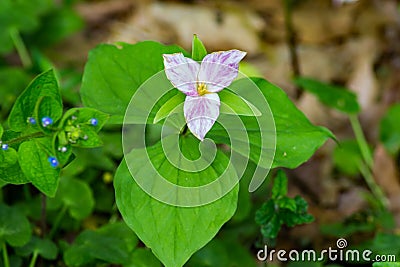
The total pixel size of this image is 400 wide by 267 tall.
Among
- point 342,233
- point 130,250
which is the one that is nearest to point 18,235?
point 130,250

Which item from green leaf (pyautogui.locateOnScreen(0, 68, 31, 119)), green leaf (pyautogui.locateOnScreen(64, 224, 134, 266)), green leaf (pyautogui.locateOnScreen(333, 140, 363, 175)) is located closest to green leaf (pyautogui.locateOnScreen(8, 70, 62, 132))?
green leaf (pyautogui.locateOnScreen(64, 224, 134, 266))

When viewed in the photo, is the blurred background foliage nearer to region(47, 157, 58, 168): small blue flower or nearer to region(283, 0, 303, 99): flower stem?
region(283, 0, 303, 99): flower stem

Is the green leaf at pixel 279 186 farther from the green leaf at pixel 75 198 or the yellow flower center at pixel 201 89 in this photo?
the green leaf at pixel 75 198

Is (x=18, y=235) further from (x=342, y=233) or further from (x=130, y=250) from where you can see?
(x=342, y=233)

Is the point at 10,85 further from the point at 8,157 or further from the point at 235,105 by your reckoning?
the point at 235,105

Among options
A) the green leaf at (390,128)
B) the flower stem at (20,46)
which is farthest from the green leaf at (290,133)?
the flower stem at (20,46)
